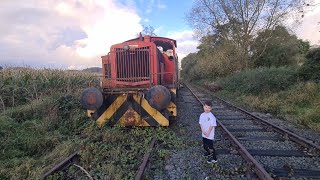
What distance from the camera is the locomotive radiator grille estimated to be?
24.7 ft

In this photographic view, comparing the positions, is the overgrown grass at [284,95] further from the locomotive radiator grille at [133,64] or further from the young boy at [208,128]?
the locomotive radiator grille at [133,64]

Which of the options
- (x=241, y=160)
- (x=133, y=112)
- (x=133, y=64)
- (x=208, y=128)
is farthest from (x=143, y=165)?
(x=133, y=64)

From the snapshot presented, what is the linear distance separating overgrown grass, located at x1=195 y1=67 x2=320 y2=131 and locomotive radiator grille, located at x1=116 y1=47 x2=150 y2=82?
5.04 meters

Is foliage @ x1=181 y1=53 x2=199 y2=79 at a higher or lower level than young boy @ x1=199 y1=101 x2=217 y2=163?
higher

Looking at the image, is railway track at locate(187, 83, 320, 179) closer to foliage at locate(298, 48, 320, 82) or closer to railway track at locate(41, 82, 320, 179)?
railway track at locate(41, 82, 320, 179)

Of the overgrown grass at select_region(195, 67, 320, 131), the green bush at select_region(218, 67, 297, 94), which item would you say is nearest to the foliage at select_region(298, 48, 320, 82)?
the overgrown grass at select_region(195, 67, 320, 131)

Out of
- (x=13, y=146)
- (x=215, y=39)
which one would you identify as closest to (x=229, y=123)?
(x=13, y=146)

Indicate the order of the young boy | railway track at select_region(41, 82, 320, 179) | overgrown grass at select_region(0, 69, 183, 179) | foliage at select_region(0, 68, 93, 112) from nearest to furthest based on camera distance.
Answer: railway track at select_region(41, 82, 320, 179), overgrown grass at select_region(0, 69, 183, 179), the young boy, foliage at select_region(0, 68, 93, 112)

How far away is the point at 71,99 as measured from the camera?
919cm

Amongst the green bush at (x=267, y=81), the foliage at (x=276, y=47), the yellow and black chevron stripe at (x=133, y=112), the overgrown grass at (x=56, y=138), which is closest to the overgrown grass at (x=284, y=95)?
the green bush at (x=267, y=81)

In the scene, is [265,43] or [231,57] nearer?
[265,43]

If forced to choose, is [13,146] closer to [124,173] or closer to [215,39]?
[124,173]

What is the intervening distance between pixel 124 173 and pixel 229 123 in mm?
5104

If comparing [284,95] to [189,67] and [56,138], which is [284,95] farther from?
[189,67]
